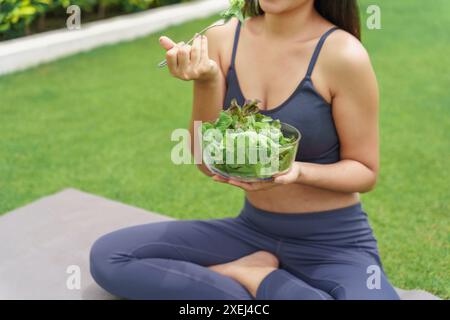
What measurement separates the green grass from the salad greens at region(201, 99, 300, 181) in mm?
1378

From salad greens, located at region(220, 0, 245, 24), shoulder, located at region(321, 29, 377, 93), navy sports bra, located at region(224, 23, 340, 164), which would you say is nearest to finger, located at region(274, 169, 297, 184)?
navy sports bra, located at region(224, 23, 340, 164)

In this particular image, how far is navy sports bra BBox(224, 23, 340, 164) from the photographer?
227 centimetres

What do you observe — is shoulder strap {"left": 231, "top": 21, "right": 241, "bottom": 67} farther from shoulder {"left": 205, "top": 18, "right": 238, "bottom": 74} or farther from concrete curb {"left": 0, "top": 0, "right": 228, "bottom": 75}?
concrete curb {"left": 0, "top": 0, "right": 228, "bottom": 75}

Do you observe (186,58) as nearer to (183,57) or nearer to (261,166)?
(183,57)

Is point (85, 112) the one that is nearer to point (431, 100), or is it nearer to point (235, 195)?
point (235, 195)

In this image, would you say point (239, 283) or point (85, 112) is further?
point (85, 112)

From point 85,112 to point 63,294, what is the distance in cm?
290

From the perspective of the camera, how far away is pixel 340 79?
2250 mm

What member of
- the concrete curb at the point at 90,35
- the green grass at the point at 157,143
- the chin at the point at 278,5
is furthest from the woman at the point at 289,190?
the concrete curb at the point at 90,35

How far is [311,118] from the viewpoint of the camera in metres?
2.27

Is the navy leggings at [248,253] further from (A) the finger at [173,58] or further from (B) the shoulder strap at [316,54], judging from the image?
(A) the finger at [173,58]

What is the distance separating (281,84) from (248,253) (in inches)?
26.4
